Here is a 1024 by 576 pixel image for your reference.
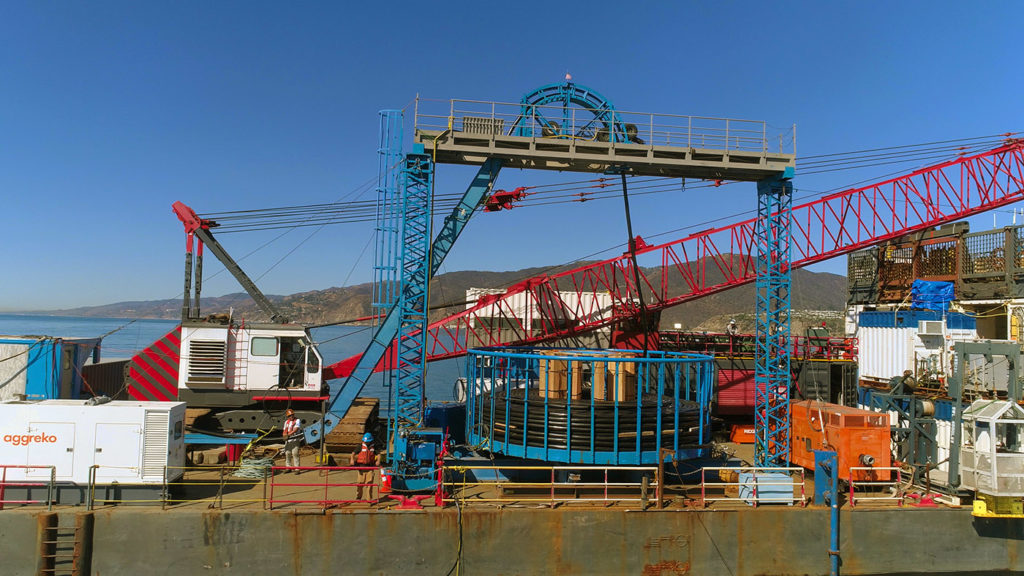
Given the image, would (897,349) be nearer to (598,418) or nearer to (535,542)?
(598,418)

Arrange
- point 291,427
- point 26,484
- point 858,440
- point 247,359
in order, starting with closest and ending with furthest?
point 26,484 < point 858,440 < point 291,427 < point 247,359

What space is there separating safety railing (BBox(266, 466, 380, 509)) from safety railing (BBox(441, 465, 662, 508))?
206cm

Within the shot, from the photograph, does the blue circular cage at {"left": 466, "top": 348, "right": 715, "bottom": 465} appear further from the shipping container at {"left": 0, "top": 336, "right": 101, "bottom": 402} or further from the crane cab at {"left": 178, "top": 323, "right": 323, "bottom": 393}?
the shipping container at {"left": 0, "top": 336, "right": 101, "bottom": 402}

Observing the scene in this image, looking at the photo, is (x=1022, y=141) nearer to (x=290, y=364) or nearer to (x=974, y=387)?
(x=974, y=387)

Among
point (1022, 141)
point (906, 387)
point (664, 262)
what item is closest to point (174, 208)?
point (664, 262)

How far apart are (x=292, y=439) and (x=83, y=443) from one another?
520 cm

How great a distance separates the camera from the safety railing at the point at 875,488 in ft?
50.2

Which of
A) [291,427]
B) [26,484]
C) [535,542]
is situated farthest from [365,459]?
[26,484]

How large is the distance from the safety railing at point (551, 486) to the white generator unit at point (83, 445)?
7.17 meters

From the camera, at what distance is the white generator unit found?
13875mm

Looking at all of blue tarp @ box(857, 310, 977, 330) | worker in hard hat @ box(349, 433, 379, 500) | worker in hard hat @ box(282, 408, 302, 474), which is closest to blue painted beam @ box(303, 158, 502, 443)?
worker in hard hat @ box(282, 408, 302, 474)

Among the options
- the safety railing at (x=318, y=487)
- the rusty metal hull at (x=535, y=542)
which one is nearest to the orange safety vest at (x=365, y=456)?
the safety railing at (x=318, y=487)

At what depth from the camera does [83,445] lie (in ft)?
45.8

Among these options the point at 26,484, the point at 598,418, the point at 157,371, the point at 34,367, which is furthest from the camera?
the point at 157,371
